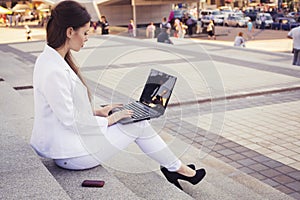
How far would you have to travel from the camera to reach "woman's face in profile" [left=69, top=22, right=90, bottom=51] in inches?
120

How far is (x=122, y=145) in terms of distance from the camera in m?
3.32

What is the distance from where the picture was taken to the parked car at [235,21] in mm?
35681

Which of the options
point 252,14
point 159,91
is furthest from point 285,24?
point 159,91

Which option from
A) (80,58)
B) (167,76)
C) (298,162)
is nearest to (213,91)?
(298,162)

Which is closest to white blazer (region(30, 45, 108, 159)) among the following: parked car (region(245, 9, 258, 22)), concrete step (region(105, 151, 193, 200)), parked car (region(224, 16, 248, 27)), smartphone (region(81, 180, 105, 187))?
smartphone (region(81, 180, 105, 187))

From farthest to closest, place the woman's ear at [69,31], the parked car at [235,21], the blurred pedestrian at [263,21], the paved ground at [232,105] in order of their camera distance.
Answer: the parked car at [235,21], the blurred pedestrian at [263,21], the paved ground at [232,105], the woman's ear at [69,31]

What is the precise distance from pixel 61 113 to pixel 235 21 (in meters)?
35.0

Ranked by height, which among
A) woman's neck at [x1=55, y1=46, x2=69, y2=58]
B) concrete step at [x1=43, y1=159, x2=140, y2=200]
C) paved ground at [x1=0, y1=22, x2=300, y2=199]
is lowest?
paved ground at [x1=0, y1=22, x2=300, y2=199]

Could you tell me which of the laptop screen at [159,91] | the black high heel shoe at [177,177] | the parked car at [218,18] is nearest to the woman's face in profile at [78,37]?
the laptop screen at [159,91]

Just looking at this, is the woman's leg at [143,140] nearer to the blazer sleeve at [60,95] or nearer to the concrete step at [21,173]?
the blazer sleeve at [60,95]

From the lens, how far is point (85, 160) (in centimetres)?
323

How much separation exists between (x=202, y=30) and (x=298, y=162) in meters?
25.1

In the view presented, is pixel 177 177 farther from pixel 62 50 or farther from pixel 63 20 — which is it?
pixel 63 20

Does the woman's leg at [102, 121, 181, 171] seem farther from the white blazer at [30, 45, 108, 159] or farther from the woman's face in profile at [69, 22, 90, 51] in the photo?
the woman's face in profile at [69, 22, 90, 51]
